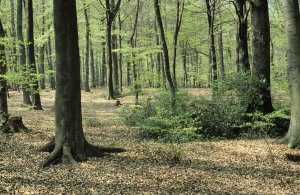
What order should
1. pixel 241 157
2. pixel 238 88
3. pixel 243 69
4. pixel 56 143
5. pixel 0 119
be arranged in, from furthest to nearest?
pixel 243 69 → pixel 238 88 → pixel 0 119 → pixel 241 157 → pixel 56 143

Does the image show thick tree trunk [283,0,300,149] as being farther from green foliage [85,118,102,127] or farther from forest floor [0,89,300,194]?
green foliage [85,118,102,127]

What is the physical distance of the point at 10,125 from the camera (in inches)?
463

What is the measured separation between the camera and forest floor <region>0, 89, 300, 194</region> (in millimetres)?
6777

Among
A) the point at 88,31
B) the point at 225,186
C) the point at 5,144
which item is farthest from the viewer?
the point at 88,31

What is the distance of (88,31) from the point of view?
116ft

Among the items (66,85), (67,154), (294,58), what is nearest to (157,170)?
(67,154)

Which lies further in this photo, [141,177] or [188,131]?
[188,131]

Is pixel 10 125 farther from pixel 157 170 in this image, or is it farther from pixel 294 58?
pixel 294 58

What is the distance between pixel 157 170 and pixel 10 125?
6239 mm

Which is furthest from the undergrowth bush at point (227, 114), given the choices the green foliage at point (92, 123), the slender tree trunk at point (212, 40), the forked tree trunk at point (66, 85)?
the slender tree trunk at point (212, 40)

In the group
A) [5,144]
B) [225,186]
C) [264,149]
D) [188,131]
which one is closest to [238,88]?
[264,149]

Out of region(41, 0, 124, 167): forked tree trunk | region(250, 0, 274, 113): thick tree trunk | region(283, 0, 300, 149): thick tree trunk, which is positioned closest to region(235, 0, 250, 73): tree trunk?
region(250, 0, 274, 113): thick tree trunk

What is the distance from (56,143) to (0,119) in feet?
14.1

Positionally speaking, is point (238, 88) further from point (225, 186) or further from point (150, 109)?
point (225, 186)
